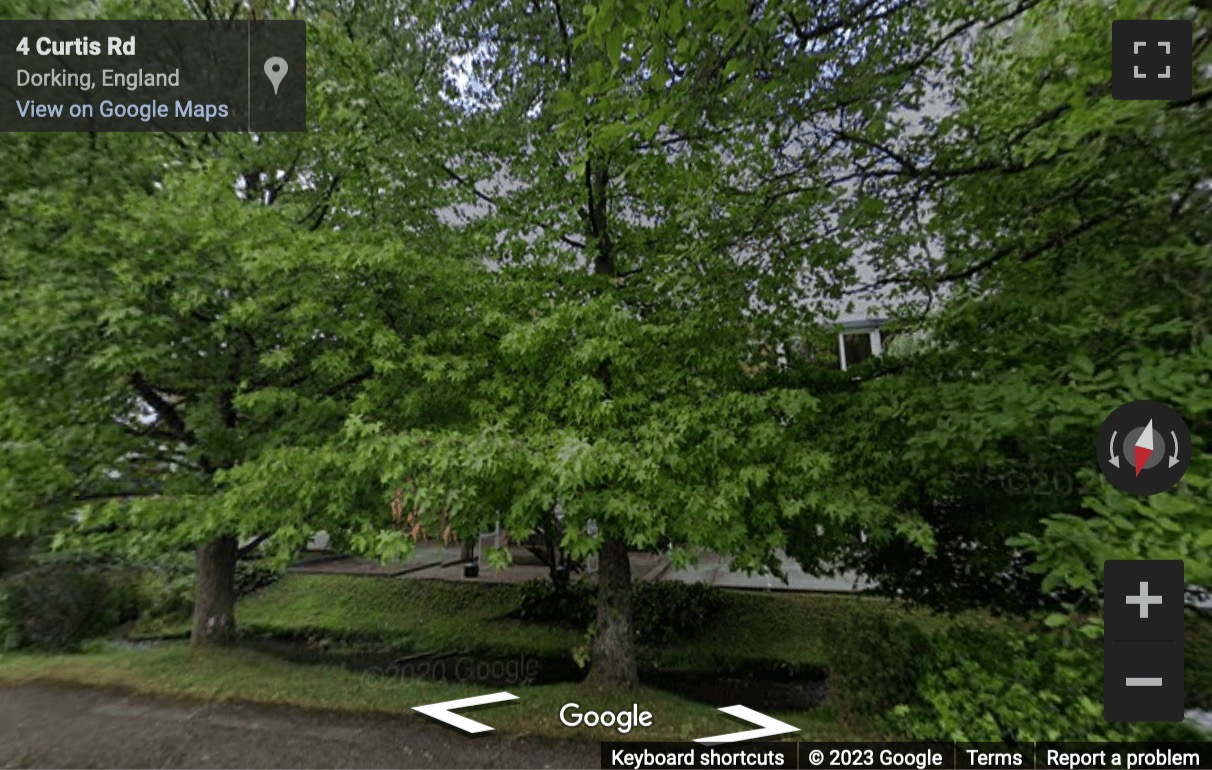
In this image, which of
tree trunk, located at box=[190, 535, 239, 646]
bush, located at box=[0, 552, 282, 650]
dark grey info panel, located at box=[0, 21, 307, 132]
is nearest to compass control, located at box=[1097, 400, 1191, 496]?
dark grey info panel, located at box=[0, 21, 307, 132]

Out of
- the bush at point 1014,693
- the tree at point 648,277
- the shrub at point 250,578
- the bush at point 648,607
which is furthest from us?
the shrub at point 250,578

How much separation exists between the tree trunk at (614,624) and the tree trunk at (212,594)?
5.57 metres

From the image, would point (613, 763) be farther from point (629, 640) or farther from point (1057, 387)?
point (1057, 387)

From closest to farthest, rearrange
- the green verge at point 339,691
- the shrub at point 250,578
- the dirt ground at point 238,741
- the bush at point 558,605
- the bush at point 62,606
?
the dirt ground at point 238,741 < the green verge at point 339,691 < the bush at point 62,606 < the bush at point 558,605 < the shrub at point 250,578

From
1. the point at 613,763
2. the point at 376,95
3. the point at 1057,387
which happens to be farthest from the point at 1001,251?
the point at 376,95

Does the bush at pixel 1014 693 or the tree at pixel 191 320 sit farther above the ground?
the tree at pixel 191 320

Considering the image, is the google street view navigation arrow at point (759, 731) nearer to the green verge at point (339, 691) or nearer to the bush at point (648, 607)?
the green verge at point (339, 691)

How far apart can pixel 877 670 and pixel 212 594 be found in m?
8.70

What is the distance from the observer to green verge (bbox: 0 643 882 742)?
534 cm

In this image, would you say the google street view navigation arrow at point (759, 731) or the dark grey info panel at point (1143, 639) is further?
the google street view navigation arrow at point (759, 731)

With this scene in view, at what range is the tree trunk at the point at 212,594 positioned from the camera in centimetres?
802

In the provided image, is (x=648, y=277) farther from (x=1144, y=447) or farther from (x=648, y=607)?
(x=648, y=607)

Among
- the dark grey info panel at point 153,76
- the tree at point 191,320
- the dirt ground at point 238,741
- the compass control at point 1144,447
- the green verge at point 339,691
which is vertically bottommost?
the green verge at point 339,691

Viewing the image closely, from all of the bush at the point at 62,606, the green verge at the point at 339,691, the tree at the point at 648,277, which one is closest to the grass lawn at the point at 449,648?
the green verge at the point at 339,691
